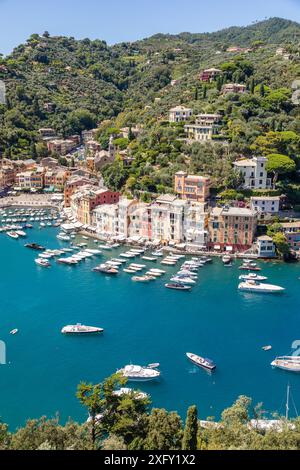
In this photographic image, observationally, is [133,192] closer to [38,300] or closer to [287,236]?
[287,236]

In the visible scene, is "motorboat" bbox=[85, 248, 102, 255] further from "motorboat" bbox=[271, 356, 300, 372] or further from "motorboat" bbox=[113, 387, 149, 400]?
"motorboat" bbox=[271, 356, 300, 372]

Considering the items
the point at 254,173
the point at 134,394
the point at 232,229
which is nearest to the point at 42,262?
the point at 232,229

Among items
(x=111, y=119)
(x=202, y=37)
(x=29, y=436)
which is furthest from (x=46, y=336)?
(x=202, y=37)

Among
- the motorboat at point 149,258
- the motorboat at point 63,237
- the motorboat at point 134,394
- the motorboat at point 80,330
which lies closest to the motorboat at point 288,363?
the motorboat at point 134,394

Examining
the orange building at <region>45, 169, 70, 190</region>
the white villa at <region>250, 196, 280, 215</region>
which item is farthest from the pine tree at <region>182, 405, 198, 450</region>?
the orange building at <region>45, 169, 70, 190</region>

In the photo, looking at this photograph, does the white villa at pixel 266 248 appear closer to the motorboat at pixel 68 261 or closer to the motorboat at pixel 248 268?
the motorboat at pixel 248 268
